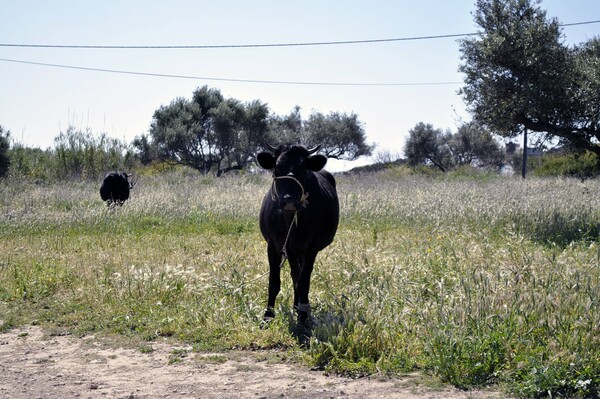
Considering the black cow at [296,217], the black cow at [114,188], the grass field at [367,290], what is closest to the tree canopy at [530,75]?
the grass field at [367,290]

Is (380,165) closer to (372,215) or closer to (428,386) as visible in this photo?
(372,215)

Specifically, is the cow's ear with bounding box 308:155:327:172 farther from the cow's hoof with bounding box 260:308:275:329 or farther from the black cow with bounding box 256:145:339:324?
the cow's hoof with bounding box 260:308:275:329

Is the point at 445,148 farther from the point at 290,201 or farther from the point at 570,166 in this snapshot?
the point at 290,201

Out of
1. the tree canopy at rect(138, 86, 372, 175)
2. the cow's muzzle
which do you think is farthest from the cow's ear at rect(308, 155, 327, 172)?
the tree canopy at rect(138, 86, 372, 175)

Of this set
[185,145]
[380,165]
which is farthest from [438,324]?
[380,165]

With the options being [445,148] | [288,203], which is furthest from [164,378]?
[445,148]

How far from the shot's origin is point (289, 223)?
788cm

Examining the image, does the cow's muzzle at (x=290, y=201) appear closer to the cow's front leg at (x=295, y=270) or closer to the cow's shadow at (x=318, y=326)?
the cow's front leg at (x=295, y=270)

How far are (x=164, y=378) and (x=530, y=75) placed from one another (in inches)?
529

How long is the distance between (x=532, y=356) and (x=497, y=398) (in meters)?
0.68

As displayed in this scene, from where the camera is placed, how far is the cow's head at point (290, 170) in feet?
23.8

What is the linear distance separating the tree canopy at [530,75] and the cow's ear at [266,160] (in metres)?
10.4

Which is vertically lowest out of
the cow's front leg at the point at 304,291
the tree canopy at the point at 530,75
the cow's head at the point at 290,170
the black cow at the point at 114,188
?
the cow's front leg at the point at 304,291

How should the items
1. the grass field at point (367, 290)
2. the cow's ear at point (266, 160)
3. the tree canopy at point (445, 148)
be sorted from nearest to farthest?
the grass field at point (367, 290) → the cow's ear at point (266, 160) → the tree canopy at point (445, 148)
